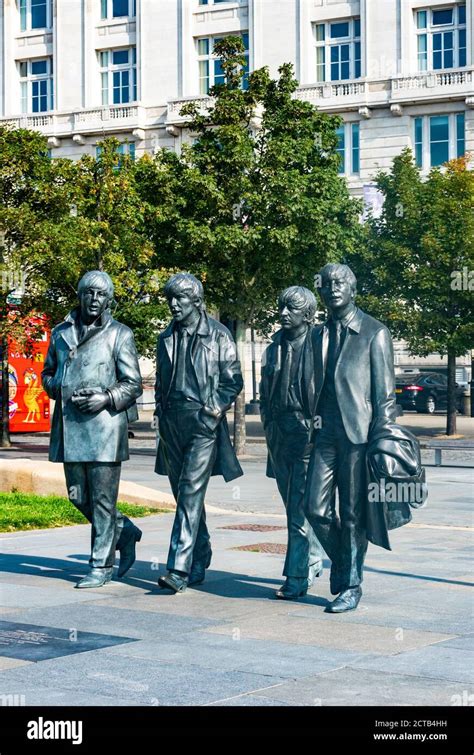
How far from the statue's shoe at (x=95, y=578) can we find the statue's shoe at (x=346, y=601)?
178cm

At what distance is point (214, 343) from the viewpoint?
8.76 meters

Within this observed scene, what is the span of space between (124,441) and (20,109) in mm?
49515

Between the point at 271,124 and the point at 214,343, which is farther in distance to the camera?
the point at 271,124

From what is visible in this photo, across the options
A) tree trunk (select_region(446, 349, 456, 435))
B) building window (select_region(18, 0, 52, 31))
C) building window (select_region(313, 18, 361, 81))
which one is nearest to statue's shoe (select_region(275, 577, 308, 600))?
tree trunk (select_region(446, 349, 456, 435))

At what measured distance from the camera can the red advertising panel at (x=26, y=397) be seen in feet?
116

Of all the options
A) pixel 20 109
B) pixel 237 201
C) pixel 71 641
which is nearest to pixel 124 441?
pixel 71 641

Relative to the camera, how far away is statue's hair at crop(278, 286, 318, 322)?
8609 mm

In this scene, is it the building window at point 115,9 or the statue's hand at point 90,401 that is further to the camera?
the building window at point 115,9

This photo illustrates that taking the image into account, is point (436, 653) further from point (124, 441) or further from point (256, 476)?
point (256, 476)

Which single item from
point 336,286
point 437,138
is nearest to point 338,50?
point 437,138

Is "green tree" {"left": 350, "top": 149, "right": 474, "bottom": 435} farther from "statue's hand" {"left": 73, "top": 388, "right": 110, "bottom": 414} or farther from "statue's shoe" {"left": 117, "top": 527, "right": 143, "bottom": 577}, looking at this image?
"statue's hand" {"left": 73, "top": 388, "right": 110, "bottom": 414}

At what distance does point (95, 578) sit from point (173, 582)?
66cm

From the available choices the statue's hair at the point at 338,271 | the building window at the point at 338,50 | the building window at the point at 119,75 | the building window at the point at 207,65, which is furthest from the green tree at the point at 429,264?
the building window at the point at 119,75

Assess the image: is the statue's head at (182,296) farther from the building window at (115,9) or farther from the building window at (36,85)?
the building window at (36,85)
